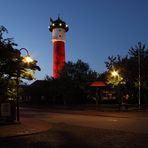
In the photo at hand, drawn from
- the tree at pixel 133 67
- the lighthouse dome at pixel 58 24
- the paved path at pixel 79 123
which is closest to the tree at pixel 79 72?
the tree at pixel 133 67

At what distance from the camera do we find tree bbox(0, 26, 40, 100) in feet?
83.7

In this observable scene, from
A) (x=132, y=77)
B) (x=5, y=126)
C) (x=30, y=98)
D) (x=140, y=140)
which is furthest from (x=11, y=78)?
(x=30, y=98)

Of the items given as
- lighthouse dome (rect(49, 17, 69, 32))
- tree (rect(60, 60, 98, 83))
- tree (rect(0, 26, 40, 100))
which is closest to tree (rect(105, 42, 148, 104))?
tree (rect(60, 60, 98, 83))

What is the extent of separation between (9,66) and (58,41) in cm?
6850

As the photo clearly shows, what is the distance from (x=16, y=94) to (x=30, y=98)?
50.8 meters

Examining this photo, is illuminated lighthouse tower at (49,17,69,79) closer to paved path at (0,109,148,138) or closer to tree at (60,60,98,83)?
tree at (60,60,98,83)

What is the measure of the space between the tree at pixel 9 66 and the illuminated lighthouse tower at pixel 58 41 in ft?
200

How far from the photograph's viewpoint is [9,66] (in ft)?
84.0

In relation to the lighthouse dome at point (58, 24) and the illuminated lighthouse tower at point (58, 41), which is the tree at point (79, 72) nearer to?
the illuminated lighthouse tower at point (58, 41)

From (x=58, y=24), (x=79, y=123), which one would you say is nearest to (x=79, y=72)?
(x=58, y=24)

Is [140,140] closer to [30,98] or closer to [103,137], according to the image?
[103,137]

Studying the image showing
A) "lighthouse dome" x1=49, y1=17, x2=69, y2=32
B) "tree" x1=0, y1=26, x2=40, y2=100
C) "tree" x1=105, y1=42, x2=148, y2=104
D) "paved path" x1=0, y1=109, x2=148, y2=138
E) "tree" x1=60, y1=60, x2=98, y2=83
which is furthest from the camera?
"lighthouse dome" x1=49, y1=17, x2=69, y2=32

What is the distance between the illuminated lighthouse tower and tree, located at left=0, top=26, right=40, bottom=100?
6088 cm

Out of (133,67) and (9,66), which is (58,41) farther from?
(9,66)
